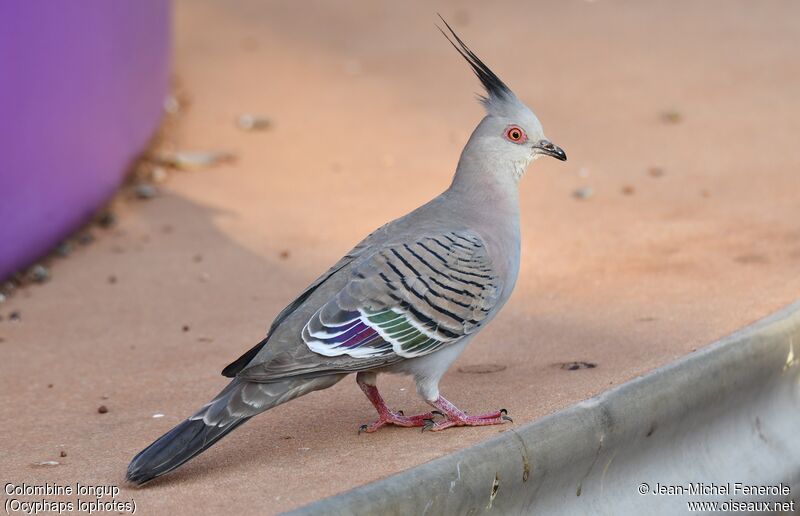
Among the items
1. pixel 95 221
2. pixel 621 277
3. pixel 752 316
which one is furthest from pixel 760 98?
pixel 95 221

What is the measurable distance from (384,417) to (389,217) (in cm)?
328

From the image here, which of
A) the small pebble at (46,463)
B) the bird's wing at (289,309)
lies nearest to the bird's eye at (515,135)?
the bird's wing at (289,309)

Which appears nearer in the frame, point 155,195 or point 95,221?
point 95,221

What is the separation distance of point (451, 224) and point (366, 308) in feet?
1.86

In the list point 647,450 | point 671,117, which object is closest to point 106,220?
point 671,117

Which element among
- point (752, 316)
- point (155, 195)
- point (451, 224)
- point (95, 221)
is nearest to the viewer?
point (451, 224)

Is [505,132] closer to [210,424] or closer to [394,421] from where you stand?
[394,421]

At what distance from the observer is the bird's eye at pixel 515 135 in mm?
4824

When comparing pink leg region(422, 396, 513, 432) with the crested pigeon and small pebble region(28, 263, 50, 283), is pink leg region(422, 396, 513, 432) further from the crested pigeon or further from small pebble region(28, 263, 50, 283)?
small pebble region(28, 263, 50, 283)

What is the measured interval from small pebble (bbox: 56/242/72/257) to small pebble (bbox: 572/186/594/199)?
135 inches

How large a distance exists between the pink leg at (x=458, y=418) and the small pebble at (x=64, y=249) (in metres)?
3.73

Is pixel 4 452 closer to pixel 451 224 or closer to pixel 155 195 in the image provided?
pixel 451 224

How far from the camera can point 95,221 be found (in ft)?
26.1

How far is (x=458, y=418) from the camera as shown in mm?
4422
